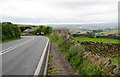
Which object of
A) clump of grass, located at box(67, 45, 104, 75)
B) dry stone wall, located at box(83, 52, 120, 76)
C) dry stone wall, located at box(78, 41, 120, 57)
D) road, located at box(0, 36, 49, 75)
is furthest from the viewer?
dry stone wall, located at box(78, 41, 120, 57)

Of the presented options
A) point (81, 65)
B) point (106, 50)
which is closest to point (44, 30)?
point (106, 50)

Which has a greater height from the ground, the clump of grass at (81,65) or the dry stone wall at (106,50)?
the clump of grass at (81,65)

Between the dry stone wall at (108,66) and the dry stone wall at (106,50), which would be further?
the dry stone wall at (106,50)

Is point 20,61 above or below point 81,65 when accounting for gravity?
below

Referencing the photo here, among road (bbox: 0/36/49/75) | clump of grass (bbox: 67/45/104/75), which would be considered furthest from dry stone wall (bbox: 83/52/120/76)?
road (bbox: 0/36/49/75)

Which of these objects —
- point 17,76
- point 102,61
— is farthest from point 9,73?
point 102,61

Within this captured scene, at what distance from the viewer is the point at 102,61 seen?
7105mm

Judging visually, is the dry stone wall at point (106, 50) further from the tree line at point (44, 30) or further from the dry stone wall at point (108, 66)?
the tree line at point (44, 30)

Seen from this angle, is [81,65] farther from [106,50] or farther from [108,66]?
[106,50]

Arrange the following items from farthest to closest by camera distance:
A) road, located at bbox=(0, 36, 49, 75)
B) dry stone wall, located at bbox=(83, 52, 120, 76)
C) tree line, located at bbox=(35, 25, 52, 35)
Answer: tree line, located at bbox=(35, 25, 52, 35), road, located at bbox=(0, 36, 49, 75), dry stone wall, located at bbox=(83, 52, 120, 76)

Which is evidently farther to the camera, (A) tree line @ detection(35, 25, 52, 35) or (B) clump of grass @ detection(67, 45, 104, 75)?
(A) tree line @ detection(35, 25, 52, 35)

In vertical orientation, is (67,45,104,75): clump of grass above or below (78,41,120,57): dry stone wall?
above

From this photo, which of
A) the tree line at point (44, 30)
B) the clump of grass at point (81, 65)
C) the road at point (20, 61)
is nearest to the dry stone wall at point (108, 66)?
the clump of grass at point (81, 65)

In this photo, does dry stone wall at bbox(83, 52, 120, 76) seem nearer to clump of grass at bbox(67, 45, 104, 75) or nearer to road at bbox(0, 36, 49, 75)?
clump of grass at bbox(67, 45, 104, 75)
